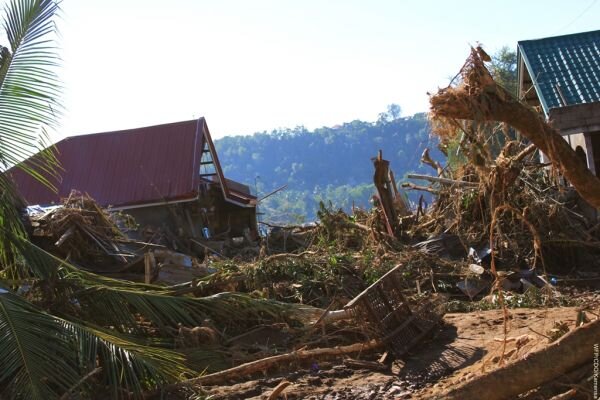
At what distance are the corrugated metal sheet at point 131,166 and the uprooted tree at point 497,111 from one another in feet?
62.7

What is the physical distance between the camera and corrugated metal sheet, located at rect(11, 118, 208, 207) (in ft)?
78.8

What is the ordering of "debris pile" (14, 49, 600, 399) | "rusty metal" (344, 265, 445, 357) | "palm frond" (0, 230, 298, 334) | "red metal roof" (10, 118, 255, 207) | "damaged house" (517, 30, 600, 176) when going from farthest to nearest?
"red metal roof" (10, 118, 255, 207) < "damaged house" (517, 30, 600, 176) < "rusty metal" (344, 265, 445, 357) < "palm frond" (0, 230, 298, 334) < "debris pile" (14, 49, 600, 399)

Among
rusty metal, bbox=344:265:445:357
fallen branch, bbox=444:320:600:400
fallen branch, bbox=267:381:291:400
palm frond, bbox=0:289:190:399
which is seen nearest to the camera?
fallen branch, bbox=444:320:600:400

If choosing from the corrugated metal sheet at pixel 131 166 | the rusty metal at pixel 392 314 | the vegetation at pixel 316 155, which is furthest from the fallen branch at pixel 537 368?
the vegetation at pixel 316 155

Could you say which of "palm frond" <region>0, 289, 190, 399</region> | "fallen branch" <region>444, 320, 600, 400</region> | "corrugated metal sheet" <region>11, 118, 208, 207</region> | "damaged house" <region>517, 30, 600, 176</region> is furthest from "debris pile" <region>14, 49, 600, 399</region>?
"corrugated metal sheet" <region>11, 118, 208, 207</region>

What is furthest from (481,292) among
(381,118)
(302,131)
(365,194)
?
(302,131)

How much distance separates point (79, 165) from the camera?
25.8m

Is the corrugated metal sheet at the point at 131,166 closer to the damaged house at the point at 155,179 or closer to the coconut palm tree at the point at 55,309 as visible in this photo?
the damaged house at the point at 155,179

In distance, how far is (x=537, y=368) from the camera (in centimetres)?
472

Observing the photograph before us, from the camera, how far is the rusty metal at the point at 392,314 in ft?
23.2

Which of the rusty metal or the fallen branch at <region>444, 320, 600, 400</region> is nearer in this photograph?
the fallen branch at <region>444, 320, 600, 400</region>

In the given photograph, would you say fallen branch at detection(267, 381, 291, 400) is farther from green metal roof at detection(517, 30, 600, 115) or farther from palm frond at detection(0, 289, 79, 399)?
green metal roof at detection(517, 30, 600, 115)

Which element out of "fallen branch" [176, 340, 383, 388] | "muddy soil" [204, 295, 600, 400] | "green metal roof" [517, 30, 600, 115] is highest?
"green metal roof" [517, 30, 600, 115]

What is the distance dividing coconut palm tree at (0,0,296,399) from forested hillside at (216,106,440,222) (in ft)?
226
